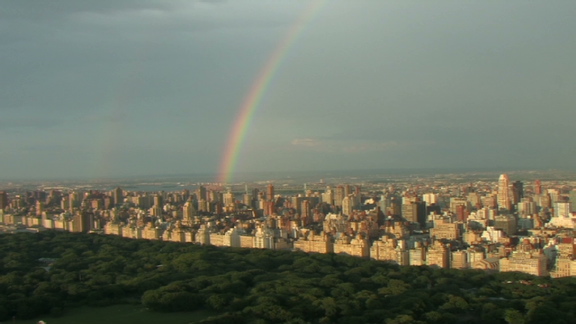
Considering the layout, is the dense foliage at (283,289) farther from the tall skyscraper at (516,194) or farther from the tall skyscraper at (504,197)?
the tall skyscraper at (516,194)

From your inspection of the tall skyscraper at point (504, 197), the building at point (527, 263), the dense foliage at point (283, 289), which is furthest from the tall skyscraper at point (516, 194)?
the dense foliage at point (283, 289)

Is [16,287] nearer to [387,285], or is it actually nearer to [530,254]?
[387,285]

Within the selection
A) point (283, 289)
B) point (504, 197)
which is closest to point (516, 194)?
point (504, 197)

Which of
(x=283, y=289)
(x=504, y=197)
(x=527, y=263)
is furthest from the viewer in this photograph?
(x=504, y=197)

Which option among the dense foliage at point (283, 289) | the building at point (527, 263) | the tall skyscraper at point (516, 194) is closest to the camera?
the dense foliage at point (283, 289)

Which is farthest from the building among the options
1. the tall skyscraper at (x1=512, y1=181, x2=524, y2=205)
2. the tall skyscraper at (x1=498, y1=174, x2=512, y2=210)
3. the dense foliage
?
the tall skyscraper at (x1=512, y1=181, x2=524, y2=205)

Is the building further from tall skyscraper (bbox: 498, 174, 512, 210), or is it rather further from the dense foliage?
tall skyscraper (bbox: 498, 174, 512, 210)

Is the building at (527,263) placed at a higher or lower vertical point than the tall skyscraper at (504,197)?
lower

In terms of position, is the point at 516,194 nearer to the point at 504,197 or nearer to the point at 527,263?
the point at 504,197
